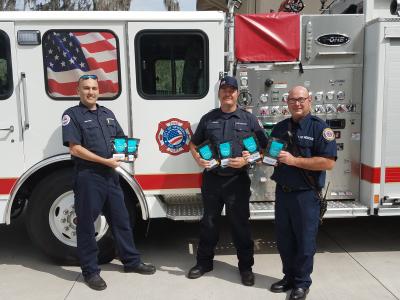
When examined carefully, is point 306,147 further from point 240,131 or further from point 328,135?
point 240,131

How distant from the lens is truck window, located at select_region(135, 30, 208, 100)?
4.23m

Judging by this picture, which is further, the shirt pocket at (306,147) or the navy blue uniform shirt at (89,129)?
the navy blue uniform shirt at (89,129)

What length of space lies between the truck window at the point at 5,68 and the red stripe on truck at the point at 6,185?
→ 77 centimetres

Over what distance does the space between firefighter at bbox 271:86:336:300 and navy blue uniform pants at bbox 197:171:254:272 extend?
0.31 m

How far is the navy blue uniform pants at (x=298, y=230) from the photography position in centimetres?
356

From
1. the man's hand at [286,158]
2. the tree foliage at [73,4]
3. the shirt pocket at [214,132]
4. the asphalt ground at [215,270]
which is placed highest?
the tree foliage at [73,4]

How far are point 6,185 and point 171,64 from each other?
1.93 meters

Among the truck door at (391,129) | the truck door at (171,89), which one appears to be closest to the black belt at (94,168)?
the truck door at (171,89)

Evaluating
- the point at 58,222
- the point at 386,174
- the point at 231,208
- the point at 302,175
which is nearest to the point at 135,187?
the point at 58,222

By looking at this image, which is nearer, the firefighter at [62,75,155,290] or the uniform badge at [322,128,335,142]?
the uniform badge at [322,128,335,142]

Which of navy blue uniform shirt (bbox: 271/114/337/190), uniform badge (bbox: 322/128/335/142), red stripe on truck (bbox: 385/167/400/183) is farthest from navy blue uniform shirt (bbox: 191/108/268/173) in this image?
red stripe on truck (bbox: 385/167/400/183)

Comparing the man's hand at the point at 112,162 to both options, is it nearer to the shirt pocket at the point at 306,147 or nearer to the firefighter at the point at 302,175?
the firefighter at the point at 302,175

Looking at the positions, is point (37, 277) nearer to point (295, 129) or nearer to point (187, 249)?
point (187, 249)

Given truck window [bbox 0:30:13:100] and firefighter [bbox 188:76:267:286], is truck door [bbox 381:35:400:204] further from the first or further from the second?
truck window [bbox 0:30:13:100]
